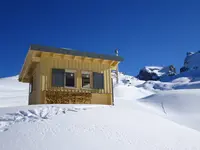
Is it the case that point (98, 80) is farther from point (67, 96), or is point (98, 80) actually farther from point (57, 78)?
point (57, 78)

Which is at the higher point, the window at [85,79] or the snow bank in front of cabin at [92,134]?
the window at [85,79]

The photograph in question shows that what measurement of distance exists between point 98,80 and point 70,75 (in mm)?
2034

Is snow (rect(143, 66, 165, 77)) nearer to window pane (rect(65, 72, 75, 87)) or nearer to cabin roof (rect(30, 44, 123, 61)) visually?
cabin roof (rect(30, 44, 123, 61))

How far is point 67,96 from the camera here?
A: 14.8 metres

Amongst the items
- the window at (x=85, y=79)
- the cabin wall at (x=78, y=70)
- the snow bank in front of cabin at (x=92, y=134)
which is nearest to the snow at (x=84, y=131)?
the snow bank in front of cabin at (x=92, y=134)

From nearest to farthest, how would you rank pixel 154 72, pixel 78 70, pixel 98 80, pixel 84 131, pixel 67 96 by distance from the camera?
1. pixel 84 131
2. pixel 67 96
3. pixel 78 70
4. pixel 98 80
5. pixel 154 72

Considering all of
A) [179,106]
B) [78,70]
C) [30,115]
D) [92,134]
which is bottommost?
[179,106]

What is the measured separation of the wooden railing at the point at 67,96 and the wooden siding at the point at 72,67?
378 mm

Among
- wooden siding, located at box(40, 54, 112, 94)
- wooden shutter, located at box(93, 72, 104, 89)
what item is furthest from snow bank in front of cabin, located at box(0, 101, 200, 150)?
wooden shutter, located at box(93, 72, 104, 89)

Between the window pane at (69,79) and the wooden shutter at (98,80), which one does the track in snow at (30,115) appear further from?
the wooden shutter at (98,80)

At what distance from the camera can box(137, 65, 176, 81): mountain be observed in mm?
162637

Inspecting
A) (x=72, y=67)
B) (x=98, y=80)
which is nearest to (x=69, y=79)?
(x=72, y=67)

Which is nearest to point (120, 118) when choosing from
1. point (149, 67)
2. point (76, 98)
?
point (76, 98)

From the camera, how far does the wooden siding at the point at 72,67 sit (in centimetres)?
1448
